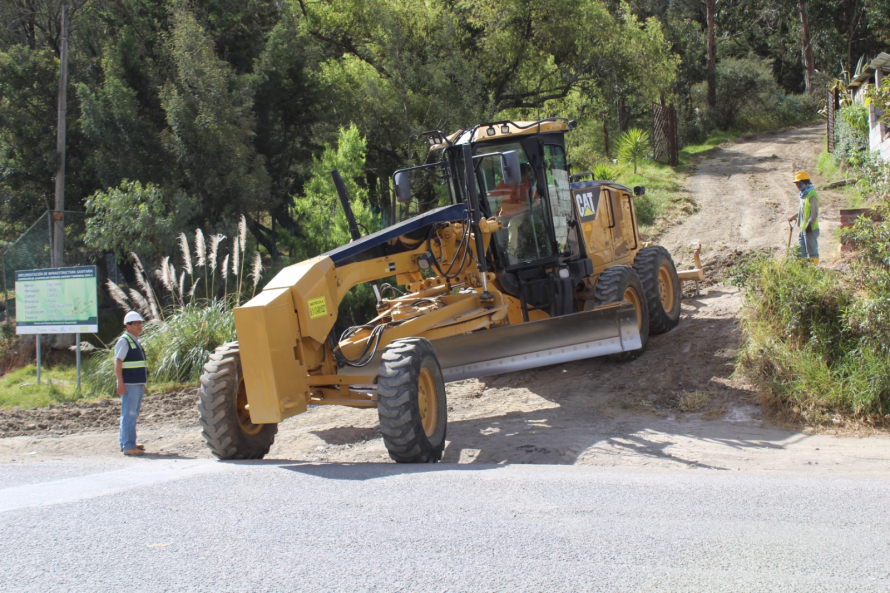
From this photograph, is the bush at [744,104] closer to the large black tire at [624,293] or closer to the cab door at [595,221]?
→ the cab door at [595,221]

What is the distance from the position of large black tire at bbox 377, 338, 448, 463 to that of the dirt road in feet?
2.40

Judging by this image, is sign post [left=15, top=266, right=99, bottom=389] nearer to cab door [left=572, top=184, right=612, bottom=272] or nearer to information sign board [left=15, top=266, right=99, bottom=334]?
information sign board [left=15, top=266, right=99, bottom=334]

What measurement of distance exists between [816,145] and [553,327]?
82.1 ft

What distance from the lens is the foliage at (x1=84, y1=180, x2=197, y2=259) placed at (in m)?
15.4

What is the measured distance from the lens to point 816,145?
2873 centimetres

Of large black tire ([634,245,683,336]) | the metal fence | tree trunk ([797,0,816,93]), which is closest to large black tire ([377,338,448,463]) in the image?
large black tire ([634,245,683,336])

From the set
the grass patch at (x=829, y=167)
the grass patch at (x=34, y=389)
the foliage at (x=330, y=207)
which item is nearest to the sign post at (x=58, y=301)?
the grass patch at (x=34, y=389)

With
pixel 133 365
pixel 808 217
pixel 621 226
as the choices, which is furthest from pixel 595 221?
pixel 133 365

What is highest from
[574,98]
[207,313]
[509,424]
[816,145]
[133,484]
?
[574,98]

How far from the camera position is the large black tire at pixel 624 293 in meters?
9.24

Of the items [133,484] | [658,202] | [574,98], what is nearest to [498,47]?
[574,98]

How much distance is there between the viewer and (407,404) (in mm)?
5973

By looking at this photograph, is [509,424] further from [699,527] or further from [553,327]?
[699,527]

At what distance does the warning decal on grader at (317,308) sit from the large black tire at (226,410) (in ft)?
2.41
